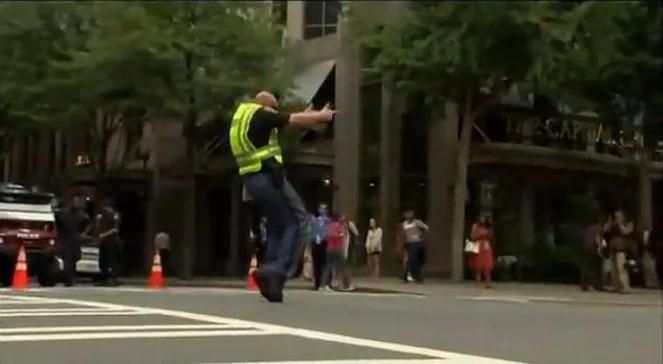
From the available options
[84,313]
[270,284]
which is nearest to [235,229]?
[270,284]

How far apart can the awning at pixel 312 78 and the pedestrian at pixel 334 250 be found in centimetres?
1102

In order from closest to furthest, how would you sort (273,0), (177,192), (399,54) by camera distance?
(399,54), (273,0), (177,192)

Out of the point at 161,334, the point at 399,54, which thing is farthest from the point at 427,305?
the point at 399,54

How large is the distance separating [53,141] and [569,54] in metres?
36.9

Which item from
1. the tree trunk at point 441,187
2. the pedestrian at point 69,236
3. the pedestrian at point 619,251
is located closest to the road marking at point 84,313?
the pedestrian at point 69,236

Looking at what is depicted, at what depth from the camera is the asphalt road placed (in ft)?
23.7

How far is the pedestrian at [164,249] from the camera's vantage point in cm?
3381

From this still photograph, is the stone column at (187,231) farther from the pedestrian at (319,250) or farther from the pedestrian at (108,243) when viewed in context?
the pedestrian at (319,250)

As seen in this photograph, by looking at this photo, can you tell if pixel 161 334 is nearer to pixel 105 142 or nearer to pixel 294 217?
pixel 294 217

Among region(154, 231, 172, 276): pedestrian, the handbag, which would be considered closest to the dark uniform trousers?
the handbag

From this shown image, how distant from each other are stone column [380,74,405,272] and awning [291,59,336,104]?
2.00m

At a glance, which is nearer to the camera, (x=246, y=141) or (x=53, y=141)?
(x=246, y=141)

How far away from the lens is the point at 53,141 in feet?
135

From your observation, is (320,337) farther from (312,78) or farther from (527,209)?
(527,209)
